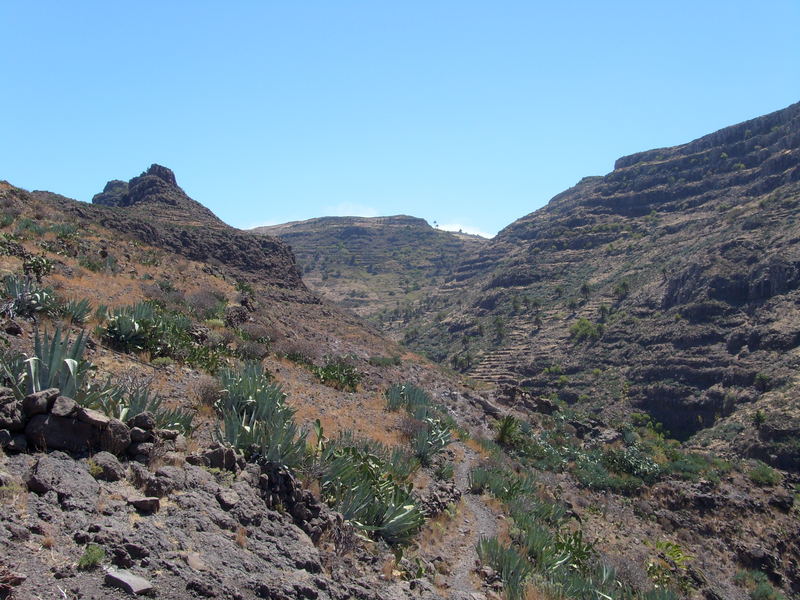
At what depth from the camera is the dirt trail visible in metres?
6.45

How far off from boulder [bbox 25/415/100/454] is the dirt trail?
13.9ft

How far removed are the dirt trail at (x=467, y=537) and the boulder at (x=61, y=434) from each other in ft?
13.9

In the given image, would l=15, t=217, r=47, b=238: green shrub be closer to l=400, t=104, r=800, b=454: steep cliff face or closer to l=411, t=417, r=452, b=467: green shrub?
l=411, t=417, r=452, b=467: green shrub

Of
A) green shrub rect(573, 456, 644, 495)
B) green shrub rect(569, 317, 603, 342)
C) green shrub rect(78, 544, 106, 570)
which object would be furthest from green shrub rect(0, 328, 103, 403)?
green shrub rect(569, 317, 603, 342)

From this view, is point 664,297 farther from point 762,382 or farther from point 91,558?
point 91,558

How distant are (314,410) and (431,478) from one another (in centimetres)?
299

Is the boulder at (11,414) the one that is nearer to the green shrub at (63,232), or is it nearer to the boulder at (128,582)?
the boulder at (128,582)

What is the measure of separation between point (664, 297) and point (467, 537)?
42105 millimetres

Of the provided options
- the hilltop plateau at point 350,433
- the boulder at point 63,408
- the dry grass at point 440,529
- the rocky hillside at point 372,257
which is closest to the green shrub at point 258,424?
the hilltop plateau at point 350,433

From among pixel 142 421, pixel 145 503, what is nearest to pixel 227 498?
pixel 145 503

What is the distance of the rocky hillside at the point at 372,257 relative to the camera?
326 ft

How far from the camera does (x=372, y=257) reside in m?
125

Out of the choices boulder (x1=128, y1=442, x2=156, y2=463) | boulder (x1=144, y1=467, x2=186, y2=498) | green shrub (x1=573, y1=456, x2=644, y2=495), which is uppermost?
boulder (x1=128, y1=442, x2=156, y2=463)

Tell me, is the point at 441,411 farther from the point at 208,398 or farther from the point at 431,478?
the point at 208,398
